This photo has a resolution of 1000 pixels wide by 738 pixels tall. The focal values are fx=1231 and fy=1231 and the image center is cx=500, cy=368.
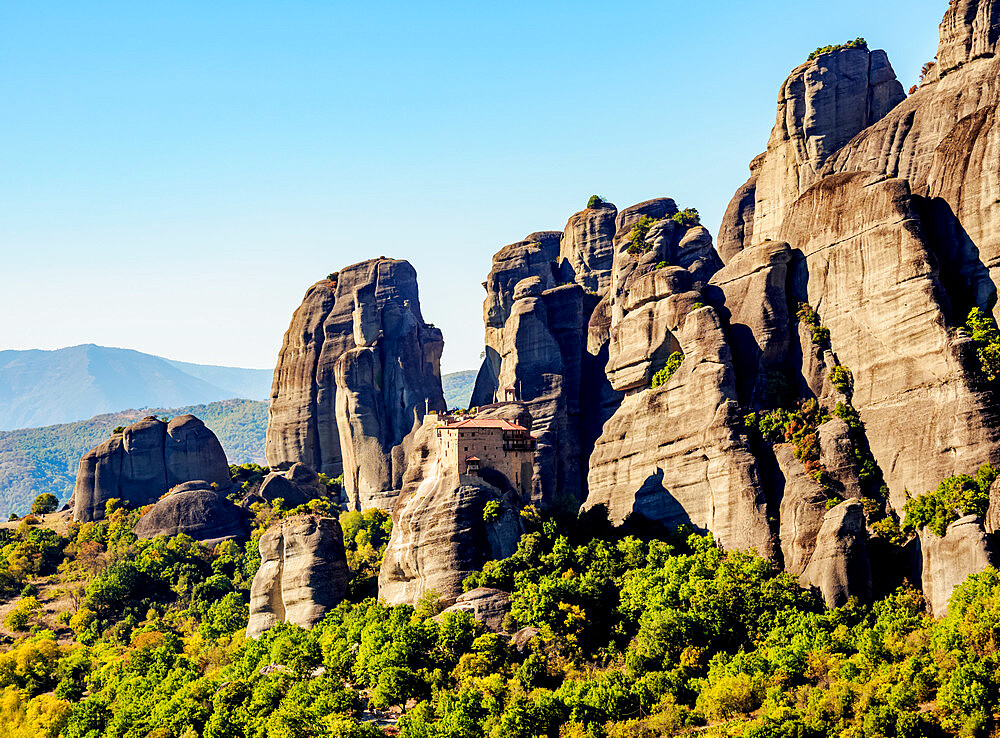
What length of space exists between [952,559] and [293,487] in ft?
258

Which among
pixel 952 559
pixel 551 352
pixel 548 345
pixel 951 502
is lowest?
pixel 952 559

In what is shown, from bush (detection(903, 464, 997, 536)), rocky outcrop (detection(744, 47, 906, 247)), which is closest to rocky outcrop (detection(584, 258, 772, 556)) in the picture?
bush (detection(903, 464, 997, 536))

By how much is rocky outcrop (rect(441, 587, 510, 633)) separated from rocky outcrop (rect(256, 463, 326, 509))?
50.8 meters

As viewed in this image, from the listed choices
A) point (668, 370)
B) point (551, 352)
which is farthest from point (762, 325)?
point (551, 352)

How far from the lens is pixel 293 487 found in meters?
130

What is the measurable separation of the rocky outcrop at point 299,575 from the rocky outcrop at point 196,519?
32.2 metres

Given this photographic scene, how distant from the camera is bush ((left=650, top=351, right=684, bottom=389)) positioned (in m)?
90.2

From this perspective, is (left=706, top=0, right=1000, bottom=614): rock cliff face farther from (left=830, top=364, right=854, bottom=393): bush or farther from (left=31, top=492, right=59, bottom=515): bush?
(left=31, top=492, right=59, bottom=515): bush

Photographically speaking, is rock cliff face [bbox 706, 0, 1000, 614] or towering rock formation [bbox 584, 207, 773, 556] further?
towering rock formation [bbox 584, 207, 773, 556]

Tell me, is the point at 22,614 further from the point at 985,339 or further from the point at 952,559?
the point at 985,339

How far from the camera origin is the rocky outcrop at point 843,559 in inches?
2766

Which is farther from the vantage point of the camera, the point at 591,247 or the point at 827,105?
the point at 591,247

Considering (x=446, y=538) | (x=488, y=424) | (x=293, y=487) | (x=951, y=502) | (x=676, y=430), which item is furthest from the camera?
(x=293, y=487)

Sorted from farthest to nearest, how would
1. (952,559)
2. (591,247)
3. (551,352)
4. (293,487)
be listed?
(591,247)
(293,487)
(551,352)
(952,559)
